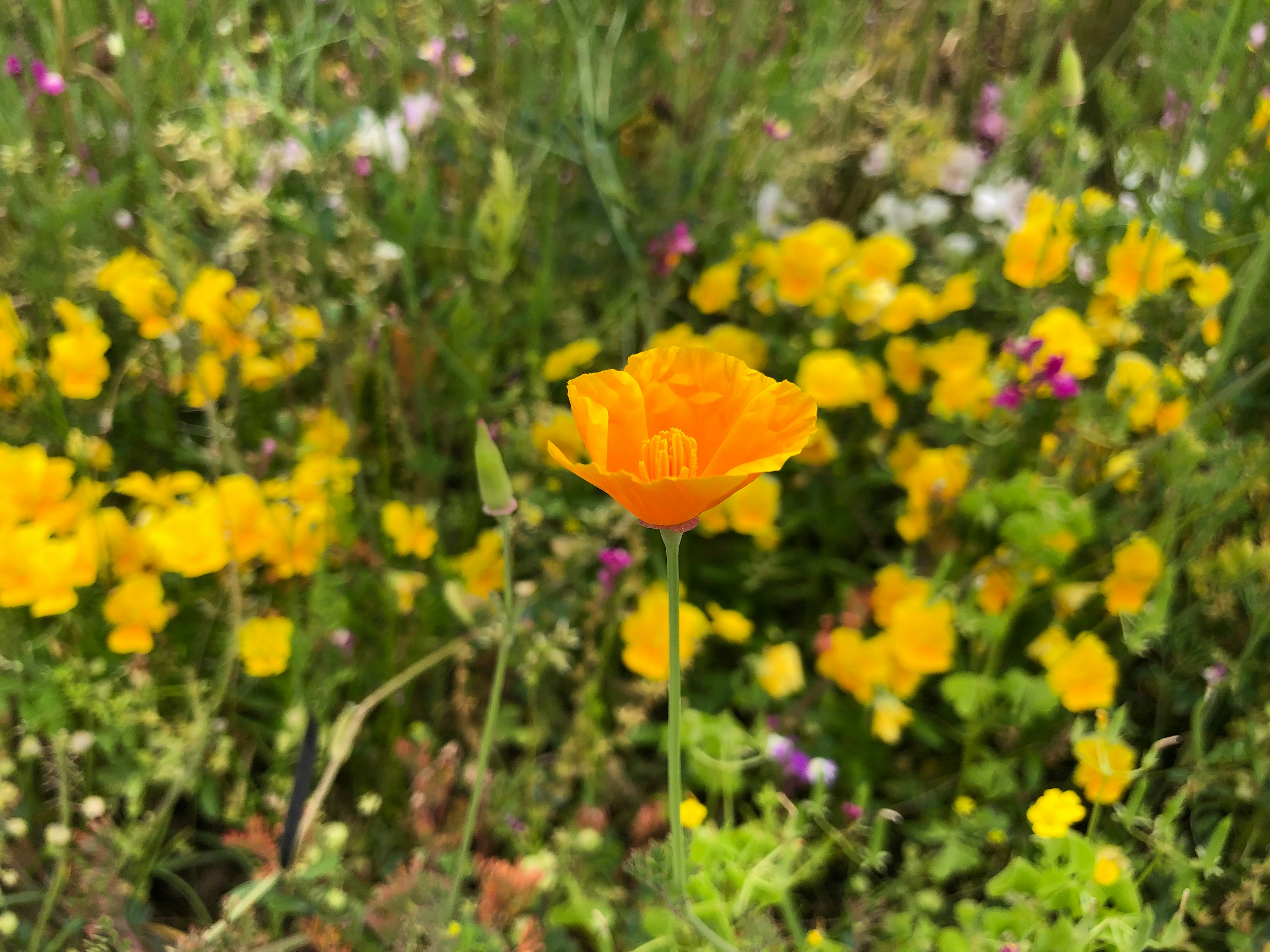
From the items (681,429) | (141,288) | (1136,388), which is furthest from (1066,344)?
(141,288)

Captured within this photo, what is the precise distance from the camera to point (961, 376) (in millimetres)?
1353

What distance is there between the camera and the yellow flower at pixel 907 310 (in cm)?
143

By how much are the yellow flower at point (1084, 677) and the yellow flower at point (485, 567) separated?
0.77 metres

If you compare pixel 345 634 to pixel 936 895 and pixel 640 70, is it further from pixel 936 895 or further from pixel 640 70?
pixel 640 70

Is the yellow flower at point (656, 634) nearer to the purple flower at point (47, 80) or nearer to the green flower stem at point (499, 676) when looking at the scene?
the green flower stem at point (499, 676)

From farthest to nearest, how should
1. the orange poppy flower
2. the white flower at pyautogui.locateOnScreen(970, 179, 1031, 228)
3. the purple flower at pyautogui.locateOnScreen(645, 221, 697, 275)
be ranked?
1. the white flower at pyautogui.locateOnScreen(970, 179, 1031, 228)
2. the purple flower at pyautogui.locateOnScreen(645, 221, 697, 275)
3. the orange poppy flower

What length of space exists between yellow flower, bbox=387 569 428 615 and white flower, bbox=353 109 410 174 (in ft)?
2.01

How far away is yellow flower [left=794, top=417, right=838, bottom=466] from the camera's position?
143cm

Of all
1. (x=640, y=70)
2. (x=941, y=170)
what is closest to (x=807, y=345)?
(x=941, y=170)

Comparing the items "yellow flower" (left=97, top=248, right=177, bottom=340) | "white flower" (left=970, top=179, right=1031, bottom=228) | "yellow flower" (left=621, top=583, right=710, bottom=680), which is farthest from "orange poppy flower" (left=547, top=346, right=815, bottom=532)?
"white flower" (left=970, top=179, right=1031, bottom=228)

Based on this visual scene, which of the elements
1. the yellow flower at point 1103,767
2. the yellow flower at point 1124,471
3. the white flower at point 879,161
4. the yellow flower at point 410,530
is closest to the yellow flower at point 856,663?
the yellow flower at point 1103,767

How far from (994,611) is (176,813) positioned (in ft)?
3.99

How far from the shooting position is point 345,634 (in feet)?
3.91

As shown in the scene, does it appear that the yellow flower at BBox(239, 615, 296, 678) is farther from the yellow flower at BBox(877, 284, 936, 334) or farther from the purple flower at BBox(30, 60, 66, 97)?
the yellow flower at BBox(877, 284, 936, 334)
